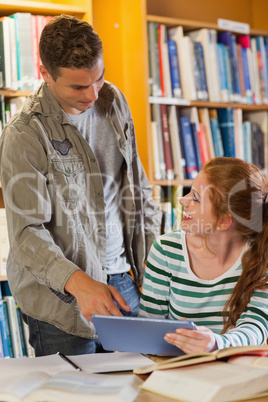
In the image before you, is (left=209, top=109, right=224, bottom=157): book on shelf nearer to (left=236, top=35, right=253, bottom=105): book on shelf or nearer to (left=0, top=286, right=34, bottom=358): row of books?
(left=236, top=35, right=253, bottom=105): book on shelf

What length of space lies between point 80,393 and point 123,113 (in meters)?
1.19

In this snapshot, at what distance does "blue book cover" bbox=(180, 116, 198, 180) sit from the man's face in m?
1.13

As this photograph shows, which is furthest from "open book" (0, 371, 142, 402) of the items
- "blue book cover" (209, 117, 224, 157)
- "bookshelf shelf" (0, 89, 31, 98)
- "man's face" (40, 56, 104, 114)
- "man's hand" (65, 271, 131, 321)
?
"blue book cover" (209, 117, 224, 157)

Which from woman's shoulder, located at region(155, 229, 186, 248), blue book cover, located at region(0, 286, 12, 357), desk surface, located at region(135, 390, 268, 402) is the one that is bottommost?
blue book cover, located at region(0, 286, 12, 357)

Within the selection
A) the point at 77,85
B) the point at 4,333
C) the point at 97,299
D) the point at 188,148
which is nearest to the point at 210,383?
the point at 97,299

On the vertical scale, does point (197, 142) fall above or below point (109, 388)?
above

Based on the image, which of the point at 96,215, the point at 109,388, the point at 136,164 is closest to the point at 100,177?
the point at 96,215

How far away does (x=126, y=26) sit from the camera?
111 inches

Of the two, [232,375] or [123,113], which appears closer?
[232,375]

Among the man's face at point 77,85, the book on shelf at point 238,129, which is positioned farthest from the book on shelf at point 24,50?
the book on shelf at point 238,129

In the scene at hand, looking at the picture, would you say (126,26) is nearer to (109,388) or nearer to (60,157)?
(60,157)

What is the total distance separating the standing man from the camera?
157 cm

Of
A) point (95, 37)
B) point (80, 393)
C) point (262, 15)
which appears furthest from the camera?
point (262, 15)

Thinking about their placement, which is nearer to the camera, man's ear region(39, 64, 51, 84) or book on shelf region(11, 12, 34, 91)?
man's ear region(39, 64, 51, 84)
